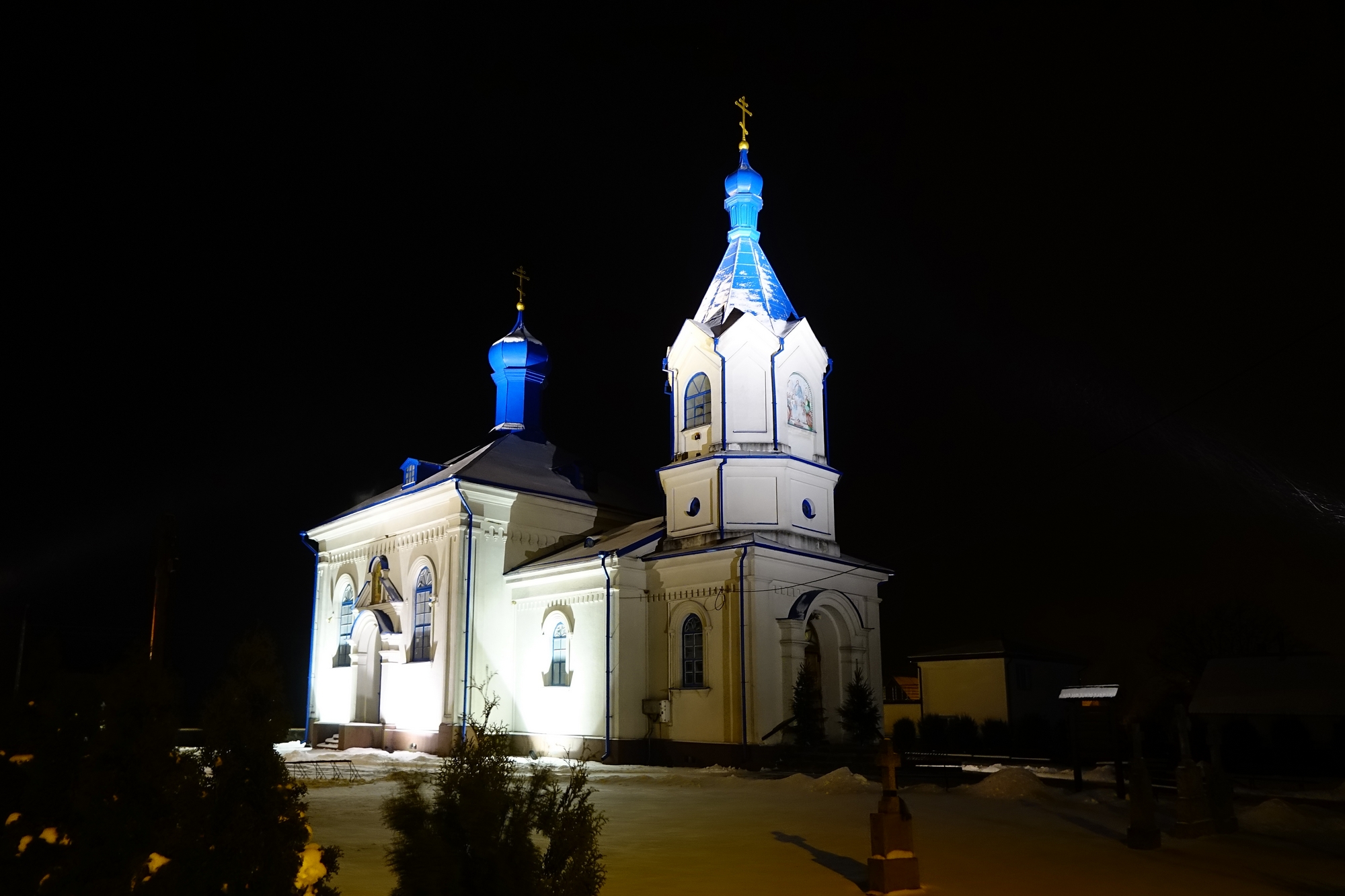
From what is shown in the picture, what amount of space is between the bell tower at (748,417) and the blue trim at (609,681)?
2.09 metres

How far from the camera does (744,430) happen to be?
2356cm

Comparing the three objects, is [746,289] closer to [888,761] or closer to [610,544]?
[610,544]

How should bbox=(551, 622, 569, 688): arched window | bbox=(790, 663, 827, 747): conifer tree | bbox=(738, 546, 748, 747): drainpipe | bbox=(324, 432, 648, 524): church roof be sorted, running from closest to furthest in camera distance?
1. bbox=(738, 546, 748, 747): drainpipe
2. bbox=(790, 663, 827, 747): conifer tree
3. bbox=(551, 622, 569, 688): arched window
4. bbox=(324, 432, 648, 524): church roof

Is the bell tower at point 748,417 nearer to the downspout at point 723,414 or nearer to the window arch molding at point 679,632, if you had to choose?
the downspout at point 723,414

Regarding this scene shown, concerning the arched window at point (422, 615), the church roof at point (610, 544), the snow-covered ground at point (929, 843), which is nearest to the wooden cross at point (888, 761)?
the snow-covered ground at point (929, 843)

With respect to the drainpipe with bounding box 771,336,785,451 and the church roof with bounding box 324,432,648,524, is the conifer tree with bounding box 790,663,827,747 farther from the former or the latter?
the church roof with bounding box 324,432,648,524

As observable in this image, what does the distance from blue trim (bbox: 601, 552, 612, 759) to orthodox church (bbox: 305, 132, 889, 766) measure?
41 millimetres

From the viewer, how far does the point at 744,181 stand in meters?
26.1

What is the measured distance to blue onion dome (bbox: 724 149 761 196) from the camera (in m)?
26.1

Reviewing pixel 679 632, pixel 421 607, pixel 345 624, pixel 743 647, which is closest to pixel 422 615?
pixel 421 607

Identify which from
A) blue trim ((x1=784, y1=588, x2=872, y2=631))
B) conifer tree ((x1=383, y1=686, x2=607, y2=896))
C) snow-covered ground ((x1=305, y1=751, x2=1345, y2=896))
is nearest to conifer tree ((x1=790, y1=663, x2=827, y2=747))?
Result: blue trim ((x1=784, y1=588, x2=872, y2=631))

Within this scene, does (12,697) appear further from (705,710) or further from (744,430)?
(744,430)

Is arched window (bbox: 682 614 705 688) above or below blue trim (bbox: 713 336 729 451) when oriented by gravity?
below

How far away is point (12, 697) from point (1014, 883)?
10.3 m
